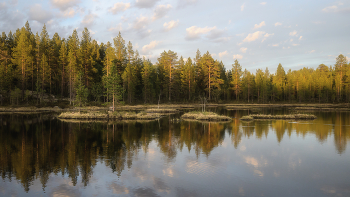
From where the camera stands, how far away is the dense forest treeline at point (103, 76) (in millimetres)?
66625

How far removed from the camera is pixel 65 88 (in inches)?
3243

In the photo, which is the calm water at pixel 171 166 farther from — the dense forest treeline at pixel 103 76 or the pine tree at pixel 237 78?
the pine tree at pixel 237 78

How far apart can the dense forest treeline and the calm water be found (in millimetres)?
27300

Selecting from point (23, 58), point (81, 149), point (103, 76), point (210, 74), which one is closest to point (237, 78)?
point (210, 74)

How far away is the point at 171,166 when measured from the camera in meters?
14.3

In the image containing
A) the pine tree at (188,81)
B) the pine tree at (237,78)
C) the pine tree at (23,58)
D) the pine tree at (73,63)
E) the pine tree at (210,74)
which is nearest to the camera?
the pine tree at (23,58)

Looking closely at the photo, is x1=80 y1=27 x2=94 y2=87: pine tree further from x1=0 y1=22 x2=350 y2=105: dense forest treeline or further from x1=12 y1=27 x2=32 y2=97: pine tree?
x1=12 y1=27 x2=32 y2=97: pine tree

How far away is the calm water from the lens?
10.7 metres

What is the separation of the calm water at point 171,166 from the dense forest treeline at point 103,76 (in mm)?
27300

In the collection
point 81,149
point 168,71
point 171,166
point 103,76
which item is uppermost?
point 168,71

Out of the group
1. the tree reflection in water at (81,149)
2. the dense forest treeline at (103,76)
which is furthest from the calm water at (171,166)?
the dense forest treeline at (103,76)

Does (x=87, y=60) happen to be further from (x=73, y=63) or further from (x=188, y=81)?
(x=188, y=81)

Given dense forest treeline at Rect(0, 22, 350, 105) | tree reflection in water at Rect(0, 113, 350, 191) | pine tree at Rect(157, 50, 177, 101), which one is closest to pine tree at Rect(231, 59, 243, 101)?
dense forest treeline at Rect(0, 22, 350, 105)

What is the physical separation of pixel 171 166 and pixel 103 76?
53554mm
